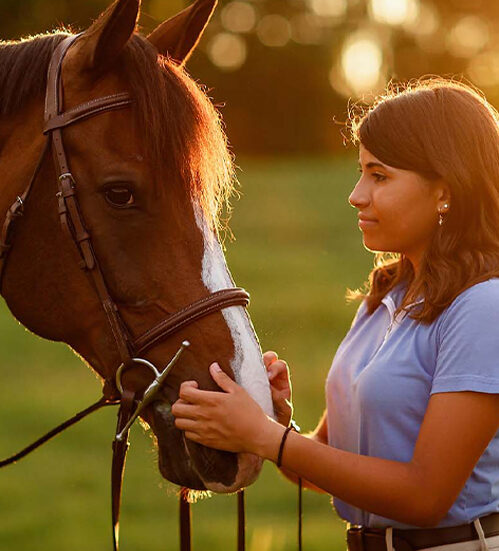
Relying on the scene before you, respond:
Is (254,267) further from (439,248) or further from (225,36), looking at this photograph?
(225,36)

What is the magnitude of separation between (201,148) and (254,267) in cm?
1138

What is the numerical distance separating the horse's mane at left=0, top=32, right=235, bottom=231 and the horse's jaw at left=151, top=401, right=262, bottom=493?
60 cm

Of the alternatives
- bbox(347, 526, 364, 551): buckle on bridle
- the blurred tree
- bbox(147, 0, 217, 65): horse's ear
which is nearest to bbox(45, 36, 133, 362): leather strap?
bbox(147, 0, 217, 65): horse's ear

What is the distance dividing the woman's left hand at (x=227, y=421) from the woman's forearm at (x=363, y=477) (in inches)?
1.5

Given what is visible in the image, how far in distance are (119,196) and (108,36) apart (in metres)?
0.44

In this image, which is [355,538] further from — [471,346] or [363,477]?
[471,346]

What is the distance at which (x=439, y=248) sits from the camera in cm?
256

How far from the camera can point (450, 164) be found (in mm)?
2533

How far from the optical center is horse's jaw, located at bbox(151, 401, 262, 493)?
2.36 meters

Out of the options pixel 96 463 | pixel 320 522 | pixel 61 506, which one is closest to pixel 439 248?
pixel 320 522

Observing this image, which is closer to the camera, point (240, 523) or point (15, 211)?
point (15, 211)

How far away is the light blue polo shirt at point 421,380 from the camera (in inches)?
92.0

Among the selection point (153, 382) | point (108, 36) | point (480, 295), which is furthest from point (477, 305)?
point (108, 36)

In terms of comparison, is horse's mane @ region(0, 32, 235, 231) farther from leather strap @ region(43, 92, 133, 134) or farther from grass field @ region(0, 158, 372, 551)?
grass field @ region(0, 158, 372, 551)
